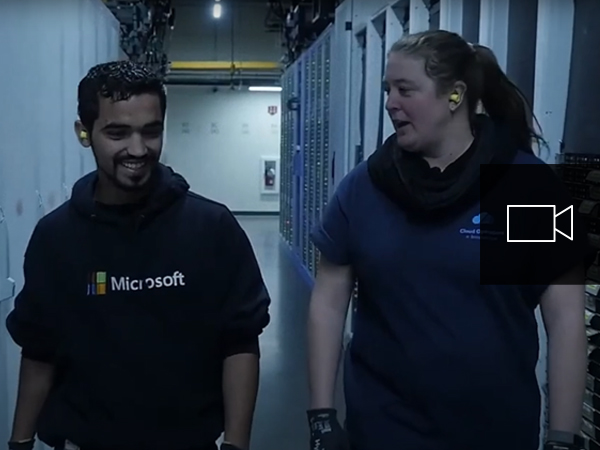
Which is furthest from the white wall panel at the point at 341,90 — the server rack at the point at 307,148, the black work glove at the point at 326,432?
the black work glove at the point at 326,432

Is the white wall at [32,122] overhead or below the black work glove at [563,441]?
overhead

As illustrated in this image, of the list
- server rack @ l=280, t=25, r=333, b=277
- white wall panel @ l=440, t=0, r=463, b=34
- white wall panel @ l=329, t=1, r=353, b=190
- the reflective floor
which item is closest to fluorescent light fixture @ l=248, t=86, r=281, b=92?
server rack @ l=280, t=25, r=333, b=277

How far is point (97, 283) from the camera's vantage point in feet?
4.40

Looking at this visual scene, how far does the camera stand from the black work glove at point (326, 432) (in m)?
1.50

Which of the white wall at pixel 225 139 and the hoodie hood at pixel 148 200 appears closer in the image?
the hoodie hood at pixel 148 200

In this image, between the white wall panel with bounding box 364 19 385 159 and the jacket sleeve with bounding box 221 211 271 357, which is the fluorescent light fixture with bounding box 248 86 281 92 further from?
the jacket sleeve with bounding box 221 211 271 357

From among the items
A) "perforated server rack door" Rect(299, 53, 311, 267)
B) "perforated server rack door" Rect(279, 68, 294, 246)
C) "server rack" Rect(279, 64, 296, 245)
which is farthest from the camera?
"perforated server rack door" Rect(279, 68, 294, 246)

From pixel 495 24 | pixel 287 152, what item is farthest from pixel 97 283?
Result: pixel 287 152

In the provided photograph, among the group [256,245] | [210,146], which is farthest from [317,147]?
[210,146]

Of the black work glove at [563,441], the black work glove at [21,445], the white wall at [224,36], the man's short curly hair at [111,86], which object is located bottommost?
the black work glove at [21,445]

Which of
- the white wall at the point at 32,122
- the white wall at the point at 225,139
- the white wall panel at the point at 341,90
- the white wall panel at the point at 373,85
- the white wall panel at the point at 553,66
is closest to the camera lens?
the white wall panel at the point at 553,66

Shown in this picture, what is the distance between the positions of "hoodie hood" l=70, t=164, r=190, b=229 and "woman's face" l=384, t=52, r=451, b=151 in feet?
1.45

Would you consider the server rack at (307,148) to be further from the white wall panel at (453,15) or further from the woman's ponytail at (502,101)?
the woman's ponytail at (502,101)

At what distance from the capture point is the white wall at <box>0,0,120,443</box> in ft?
8.21
